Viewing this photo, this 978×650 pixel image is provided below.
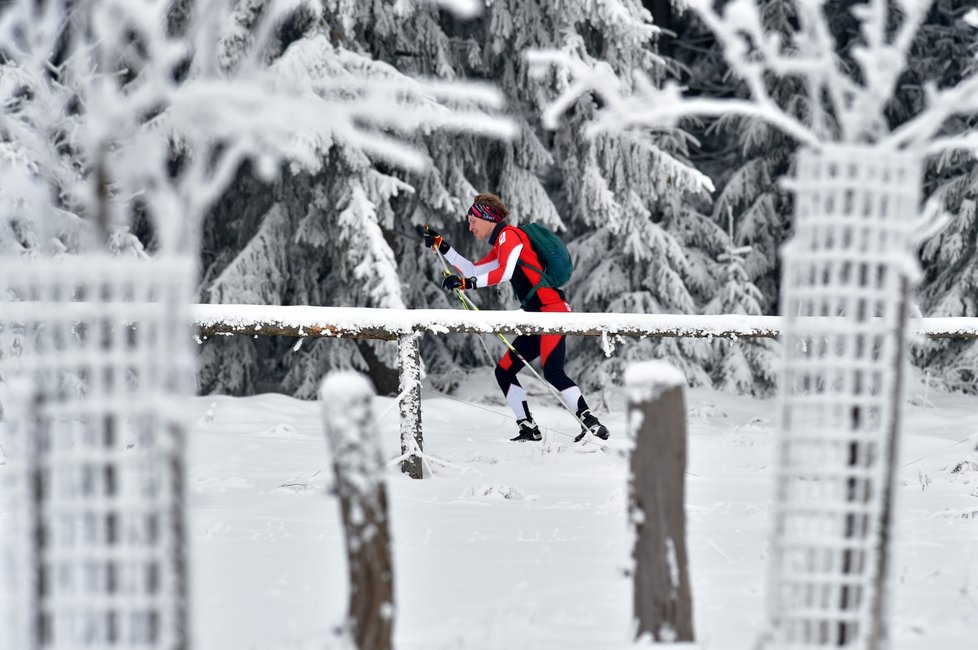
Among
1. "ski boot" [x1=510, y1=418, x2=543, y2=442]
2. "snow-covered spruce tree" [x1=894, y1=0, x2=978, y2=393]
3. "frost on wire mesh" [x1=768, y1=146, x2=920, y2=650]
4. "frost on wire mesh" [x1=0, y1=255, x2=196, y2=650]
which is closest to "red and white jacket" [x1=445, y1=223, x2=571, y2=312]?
"ski boot" [x1=510, y1=418, x2=543, y2=442]

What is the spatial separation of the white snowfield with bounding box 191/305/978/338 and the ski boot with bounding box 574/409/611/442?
0.94m

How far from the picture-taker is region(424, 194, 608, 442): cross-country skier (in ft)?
24.4

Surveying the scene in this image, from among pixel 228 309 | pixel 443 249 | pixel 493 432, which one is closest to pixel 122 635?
pixel 228 309

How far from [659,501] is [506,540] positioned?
179cm

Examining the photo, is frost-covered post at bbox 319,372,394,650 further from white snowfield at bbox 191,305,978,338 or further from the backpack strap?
the backpack strap

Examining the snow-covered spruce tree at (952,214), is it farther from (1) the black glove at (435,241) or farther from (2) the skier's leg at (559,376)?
(1) the black glove at (435,241)

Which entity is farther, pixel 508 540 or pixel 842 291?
pixel 508 540

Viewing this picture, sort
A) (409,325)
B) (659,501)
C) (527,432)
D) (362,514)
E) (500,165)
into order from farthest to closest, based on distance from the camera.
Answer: (500,165)
(527,432)
(409,325)
(659,501)
(362,514)

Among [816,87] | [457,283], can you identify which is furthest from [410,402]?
[816,87]

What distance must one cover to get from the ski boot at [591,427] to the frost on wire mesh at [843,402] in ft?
15.2

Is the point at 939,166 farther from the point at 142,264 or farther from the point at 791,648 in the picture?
the point at 142,264

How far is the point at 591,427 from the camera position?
744 centimetres

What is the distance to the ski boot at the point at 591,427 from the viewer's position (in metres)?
7.37

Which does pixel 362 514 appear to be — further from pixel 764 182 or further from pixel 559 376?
pixel 764 182
